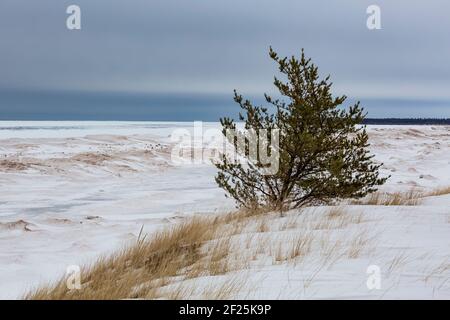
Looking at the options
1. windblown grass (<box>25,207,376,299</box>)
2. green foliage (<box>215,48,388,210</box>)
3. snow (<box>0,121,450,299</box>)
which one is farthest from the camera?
green foliage (<box>215,48,388,210</box>)

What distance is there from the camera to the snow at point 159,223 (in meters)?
4.41

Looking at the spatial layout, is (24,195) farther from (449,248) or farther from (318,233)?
(449,248)

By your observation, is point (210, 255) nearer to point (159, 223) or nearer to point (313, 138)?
point (313, 138)

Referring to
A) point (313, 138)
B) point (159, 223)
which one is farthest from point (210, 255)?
point (159, 223)

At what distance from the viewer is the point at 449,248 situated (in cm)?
520

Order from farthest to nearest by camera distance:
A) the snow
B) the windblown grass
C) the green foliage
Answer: the green foliage, the windblown grass, the snow

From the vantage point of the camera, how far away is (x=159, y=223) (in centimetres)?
1191

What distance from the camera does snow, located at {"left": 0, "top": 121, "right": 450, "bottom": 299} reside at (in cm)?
441

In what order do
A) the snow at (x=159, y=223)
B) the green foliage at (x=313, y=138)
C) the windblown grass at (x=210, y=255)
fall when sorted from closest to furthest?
the snow at (x=159, y=223)
the windblown grass at (x=210, y=255)
the green foliage at (x=313, y=138)

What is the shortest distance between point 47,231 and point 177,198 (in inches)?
248

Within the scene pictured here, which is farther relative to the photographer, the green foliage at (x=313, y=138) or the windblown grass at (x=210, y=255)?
the green foliage at (x=313, y=138)
